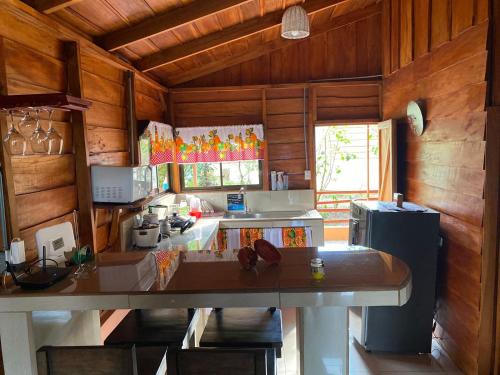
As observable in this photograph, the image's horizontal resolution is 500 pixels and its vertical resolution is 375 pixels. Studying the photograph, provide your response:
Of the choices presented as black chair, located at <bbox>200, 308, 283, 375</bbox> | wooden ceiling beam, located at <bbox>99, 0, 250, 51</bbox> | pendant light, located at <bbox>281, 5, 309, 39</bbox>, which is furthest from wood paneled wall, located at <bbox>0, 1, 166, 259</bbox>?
pendant light, located at <bbox>281, 5, 309, 39</bbox>

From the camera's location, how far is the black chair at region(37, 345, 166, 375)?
4.52 feet

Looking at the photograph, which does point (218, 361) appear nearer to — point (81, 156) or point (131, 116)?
point (81, 156)

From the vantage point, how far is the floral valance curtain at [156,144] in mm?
3824

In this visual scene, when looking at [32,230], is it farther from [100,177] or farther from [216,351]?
→ [216,351]

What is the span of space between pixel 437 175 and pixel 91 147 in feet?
8.69

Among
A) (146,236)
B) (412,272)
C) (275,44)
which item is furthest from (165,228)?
(275,44)

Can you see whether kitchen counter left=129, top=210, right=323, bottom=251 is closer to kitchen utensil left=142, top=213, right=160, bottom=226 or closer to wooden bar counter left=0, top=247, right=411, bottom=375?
kitchen utensil left=142, top=213, right=160, bottom=226

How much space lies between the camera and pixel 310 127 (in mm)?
4824

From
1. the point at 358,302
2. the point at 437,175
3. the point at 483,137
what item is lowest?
the point at 358,302

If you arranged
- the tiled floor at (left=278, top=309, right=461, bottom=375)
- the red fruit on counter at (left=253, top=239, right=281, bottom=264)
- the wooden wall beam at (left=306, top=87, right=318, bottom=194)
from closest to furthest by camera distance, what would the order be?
the red fruit on counter at (left=253, top=239, right=281, bottom=264) < the tiled floor at (left=278, top=309, right=461, bottom=375) < the wooden wall beam at (left=306, top=87, right=318, bottom=194)

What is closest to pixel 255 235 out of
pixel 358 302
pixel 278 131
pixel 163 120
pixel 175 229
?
pixel 175 229

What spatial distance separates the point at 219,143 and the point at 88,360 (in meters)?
3.64

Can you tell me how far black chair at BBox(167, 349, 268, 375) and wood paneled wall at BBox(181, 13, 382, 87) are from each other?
3890mm

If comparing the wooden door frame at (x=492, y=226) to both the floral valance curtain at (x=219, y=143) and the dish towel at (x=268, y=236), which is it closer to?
the dish towel at (x=268, y=236)
